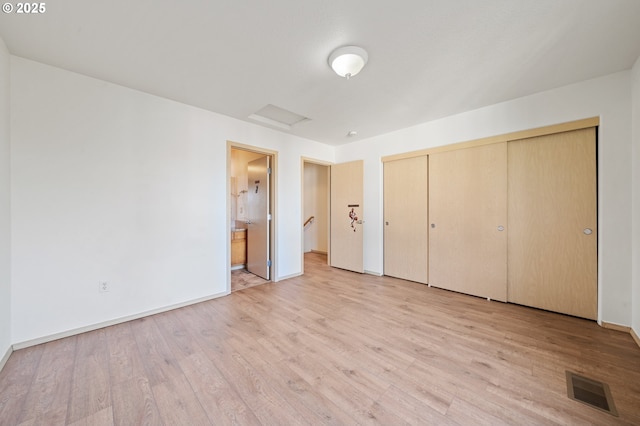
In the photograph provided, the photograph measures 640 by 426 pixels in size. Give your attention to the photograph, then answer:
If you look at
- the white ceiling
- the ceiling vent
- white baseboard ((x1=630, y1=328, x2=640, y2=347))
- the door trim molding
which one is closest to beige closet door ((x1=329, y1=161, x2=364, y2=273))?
the door trim molding

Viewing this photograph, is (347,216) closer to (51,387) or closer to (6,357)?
(51,387)

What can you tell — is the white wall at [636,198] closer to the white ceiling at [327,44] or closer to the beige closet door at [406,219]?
the white ceiling at [327,44]

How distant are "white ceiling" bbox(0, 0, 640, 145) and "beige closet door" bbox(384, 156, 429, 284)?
127 centimetres

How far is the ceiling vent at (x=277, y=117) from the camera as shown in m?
3.27

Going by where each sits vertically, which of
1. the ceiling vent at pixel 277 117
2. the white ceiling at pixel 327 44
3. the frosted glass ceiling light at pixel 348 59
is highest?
the ceiling vent at pixel 277 117

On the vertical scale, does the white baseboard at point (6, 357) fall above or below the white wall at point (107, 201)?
below

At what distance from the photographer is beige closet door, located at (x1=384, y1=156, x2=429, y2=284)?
3.72m

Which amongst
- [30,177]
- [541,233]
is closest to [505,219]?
[541,233]

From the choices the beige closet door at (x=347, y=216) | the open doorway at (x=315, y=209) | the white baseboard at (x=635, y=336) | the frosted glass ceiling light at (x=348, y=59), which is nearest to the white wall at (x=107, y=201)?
the frosted glass ceiling light at (x=348, y=59)

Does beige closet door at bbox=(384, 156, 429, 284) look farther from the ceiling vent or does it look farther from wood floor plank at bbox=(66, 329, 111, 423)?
wood floor plank at bbox=(66, 329, 111, 423)

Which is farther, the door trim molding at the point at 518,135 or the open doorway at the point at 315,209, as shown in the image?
the open doorway at the point at 315,209

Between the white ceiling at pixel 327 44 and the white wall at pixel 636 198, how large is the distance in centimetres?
25

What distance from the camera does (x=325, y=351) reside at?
1.99 m

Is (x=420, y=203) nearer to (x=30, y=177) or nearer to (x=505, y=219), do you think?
(x=505, y=219)
